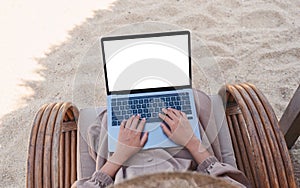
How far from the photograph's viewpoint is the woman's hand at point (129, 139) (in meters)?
1.26

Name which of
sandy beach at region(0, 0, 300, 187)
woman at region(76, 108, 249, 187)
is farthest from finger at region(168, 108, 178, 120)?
sandy beach at region(0, 0, 300, 187)

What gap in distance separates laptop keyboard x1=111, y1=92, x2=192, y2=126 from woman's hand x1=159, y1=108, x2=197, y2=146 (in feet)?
0.10

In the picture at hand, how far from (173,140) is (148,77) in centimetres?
24

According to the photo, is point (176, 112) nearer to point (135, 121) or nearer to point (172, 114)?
point (172, 114)

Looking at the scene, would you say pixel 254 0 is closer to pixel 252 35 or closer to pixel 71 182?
pixel 252 35

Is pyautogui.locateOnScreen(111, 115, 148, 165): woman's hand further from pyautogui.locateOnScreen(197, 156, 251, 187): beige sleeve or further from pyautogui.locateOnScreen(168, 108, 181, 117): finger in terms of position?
pyautogui.locateOnScreen(197, 156, 251, 187): beige sleeve

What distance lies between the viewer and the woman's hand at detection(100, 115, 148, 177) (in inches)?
48.7

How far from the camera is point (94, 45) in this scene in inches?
73.8

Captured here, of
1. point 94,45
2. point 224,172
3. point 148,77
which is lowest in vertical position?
point 224,172

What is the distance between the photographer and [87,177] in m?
1.28

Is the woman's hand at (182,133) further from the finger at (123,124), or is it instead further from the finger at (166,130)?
the finger at (123,124)

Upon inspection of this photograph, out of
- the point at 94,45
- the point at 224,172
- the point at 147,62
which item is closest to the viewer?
the point at 224,172

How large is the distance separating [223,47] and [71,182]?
122 cm

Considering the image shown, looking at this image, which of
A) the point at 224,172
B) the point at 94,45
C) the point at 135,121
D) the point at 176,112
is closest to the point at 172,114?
the point at 176,112
